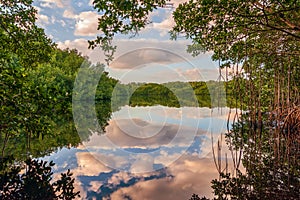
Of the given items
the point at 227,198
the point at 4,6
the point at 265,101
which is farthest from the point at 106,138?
the point at 227,198

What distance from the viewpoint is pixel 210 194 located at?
4.32 m

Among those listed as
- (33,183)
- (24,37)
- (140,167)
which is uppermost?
(24,37)

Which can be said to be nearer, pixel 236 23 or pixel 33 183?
pixel 33 183

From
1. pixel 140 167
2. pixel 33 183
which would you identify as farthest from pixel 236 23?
pixel 33 183

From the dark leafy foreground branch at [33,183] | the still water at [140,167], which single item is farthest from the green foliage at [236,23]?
the dark leafy foreground branch at [33,183]

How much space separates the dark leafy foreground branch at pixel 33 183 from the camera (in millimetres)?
4137

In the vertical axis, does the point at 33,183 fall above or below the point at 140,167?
above

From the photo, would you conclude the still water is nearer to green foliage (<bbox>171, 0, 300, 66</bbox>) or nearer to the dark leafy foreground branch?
the dark leafy foreground branch

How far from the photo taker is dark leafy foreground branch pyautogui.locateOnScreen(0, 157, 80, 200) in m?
4.14

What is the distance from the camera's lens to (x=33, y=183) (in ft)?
15.1

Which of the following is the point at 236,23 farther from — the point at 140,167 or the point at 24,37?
the point at 24,37

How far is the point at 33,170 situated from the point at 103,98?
37882 millimetres

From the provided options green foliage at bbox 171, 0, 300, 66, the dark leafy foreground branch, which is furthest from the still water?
green foliage at bbox 171, 0, 300, 66

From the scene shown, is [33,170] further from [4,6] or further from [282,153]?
[282,153]
